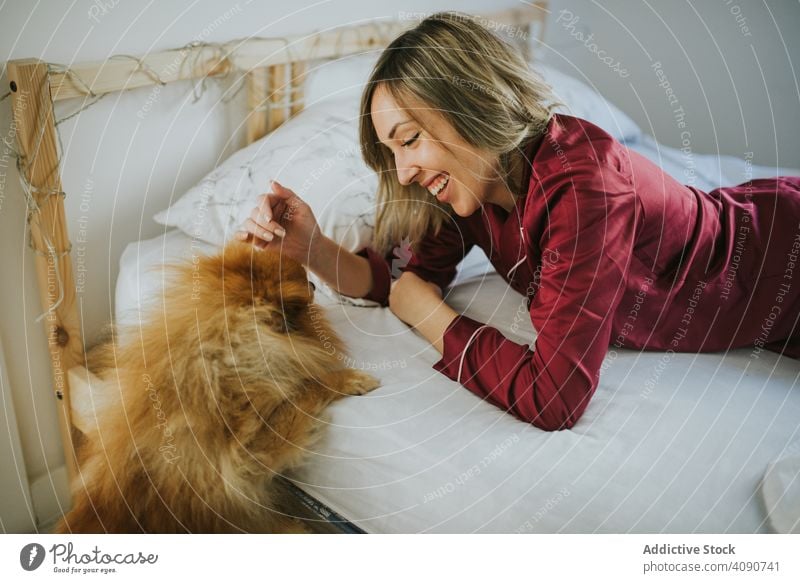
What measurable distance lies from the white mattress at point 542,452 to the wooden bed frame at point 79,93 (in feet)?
0.21

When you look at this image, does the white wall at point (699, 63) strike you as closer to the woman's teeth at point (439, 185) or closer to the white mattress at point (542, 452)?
the woman's teeth at point (439, 185)

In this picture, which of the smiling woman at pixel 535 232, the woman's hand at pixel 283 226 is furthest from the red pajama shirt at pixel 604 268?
the woman's hand at pixel 283 226

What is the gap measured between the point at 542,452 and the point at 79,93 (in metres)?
0.51

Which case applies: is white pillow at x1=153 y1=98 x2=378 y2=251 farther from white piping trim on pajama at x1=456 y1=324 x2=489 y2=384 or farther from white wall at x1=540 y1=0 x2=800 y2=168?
white wall at x1=540 y1=0 x2=800 y2=168

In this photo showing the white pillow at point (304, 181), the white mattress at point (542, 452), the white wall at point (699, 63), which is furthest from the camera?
the white wall at point (699, 63)

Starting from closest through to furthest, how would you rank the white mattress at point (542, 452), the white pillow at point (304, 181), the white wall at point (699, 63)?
the white mattress at point (542, 452), the white pillow at point (304, 181), the white wall at point (699, 63)

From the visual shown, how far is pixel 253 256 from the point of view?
2.02 feet

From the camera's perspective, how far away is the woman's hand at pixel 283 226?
2.06 feet

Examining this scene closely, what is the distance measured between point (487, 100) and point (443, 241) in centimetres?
20

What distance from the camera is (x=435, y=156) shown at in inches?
24.2

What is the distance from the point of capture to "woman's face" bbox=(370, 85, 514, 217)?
597mm

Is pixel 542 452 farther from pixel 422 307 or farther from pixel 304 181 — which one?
pixel 304 181

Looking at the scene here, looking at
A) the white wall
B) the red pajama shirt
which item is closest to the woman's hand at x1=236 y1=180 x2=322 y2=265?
the red pajama shirt
